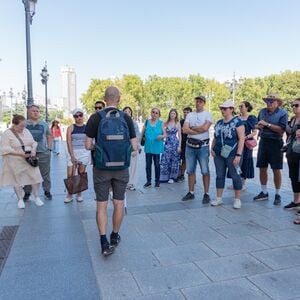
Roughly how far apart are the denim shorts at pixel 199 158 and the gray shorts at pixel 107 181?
2.41 metres

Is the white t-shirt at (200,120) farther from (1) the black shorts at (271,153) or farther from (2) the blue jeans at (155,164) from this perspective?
(2) the blue jeans at (155,164)

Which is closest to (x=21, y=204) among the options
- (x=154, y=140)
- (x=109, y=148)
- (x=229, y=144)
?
(x=154, y=140)

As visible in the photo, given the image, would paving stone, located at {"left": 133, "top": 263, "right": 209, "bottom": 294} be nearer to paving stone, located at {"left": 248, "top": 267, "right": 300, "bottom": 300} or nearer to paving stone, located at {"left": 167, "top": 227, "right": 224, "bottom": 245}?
paving stone, located at {"left": 248, "top": 267, "right": 300, "bottom": 300}

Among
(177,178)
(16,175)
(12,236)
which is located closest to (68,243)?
(12,236)

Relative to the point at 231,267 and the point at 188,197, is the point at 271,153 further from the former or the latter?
the point at 231,267

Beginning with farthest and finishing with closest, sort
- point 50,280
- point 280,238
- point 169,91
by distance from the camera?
point 169,91 < point 280,238 < point 50,280

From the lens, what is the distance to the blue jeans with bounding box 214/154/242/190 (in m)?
5.60

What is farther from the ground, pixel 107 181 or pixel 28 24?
pixel 28 24

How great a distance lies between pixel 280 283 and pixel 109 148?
2.01 m

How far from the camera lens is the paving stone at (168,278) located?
3.14 meters

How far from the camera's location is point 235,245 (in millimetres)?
4094

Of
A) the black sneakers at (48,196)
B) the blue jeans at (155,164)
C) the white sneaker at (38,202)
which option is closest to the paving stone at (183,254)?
the white sneaker at (38,202)

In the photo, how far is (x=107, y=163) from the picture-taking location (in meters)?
3.66

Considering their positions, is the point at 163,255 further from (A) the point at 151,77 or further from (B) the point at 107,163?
(A) the point at 151,77
